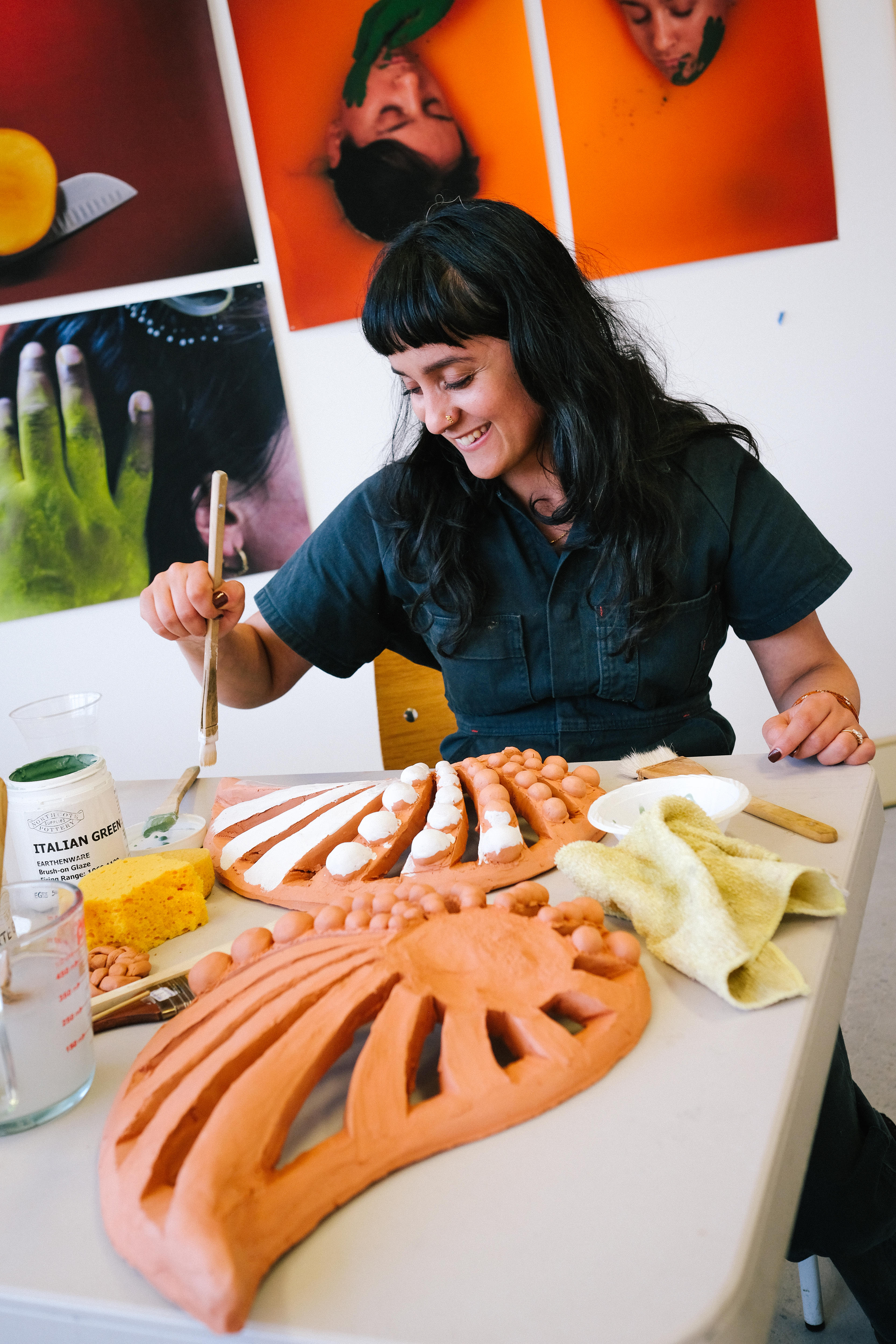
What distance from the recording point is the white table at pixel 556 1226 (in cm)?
41

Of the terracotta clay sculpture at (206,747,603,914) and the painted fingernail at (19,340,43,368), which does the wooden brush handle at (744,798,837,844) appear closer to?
the terracotta clay sculpture at (206,747,603,914)

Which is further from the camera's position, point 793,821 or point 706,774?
point 706,774

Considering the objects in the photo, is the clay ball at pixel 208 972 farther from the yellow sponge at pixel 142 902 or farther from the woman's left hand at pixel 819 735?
the woman's left hand at pixel 819 735

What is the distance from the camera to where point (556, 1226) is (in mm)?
451

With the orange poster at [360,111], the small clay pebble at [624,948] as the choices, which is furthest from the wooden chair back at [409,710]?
the orange poster at [360,111]

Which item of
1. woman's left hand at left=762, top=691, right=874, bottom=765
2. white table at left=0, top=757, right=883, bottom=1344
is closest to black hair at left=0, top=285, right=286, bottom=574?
woman's left hand at left=762, top=691, right=874, bottom=765

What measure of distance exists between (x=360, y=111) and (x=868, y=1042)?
85.8 inches

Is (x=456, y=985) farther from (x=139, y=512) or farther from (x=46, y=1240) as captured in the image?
(x=139, y=512)

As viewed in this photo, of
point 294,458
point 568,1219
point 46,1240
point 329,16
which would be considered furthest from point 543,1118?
point 329,16

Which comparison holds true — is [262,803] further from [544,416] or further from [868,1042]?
[868,1042]

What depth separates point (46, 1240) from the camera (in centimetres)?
50

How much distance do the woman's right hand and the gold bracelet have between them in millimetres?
624

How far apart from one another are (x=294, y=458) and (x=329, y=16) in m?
0.96

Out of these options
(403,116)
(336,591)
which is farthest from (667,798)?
(403,116)
